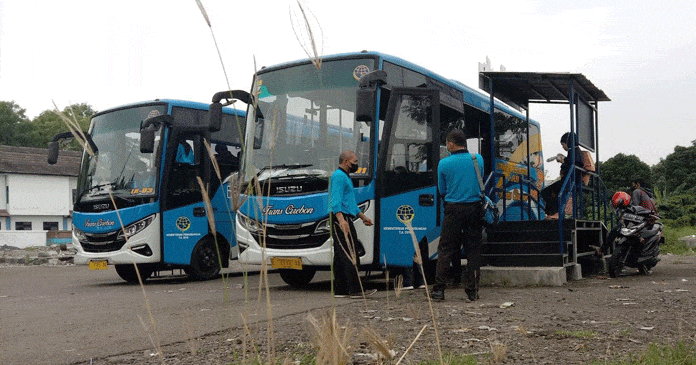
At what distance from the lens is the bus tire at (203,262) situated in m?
13.1

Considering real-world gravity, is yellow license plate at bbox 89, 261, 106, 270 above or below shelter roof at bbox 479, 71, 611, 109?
below

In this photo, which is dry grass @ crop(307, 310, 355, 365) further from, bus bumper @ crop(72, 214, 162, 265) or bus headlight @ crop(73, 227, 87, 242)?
bus headlight @ crop(73, 227, 87, 242)

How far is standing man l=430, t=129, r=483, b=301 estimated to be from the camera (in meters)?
8.07

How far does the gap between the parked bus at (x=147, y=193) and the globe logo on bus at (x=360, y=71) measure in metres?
3.16

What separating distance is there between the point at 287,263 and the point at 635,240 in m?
5.87

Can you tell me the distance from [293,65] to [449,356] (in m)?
6.86

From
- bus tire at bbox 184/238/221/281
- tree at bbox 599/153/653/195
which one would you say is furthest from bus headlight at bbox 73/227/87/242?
tree at bbox 599/153/653/195

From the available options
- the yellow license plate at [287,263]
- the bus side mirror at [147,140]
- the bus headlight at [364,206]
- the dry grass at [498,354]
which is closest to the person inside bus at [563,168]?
the bus headlight at [364,206]

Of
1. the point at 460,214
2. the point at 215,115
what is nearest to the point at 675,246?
the point at 460,214

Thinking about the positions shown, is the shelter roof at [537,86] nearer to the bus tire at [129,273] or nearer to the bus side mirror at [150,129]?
the bus side mirror at [150,129]

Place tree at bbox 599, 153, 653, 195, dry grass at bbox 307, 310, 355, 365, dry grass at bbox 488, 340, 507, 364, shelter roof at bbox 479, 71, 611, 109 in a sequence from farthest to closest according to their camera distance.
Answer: tree at bbox 599, 153, 653, 195
shelter roof at bbox 479, 71, 611, 109
dry grass at bbox 488, 340, 507, 364
dry grass at bbox 307, 310, 355, 365

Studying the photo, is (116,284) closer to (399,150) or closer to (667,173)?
(399,150)

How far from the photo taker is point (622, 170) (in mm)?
32281

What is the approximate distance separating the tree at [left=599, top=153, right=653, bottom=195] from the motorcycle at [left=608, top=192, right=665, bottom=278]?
812 inches
